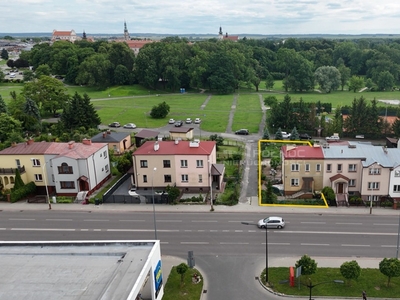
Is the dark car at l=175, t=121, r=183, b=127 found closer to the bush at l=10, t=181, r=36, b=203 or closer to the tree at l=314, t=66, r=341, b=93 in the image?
the bush at l=10, t=181, r=36, b=203

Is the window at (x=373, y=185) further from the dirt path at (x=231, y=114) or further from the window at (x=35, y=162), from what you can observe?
the window at (x=35, y=162)

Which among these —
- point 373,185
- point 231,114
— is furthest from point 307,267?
point 231,114

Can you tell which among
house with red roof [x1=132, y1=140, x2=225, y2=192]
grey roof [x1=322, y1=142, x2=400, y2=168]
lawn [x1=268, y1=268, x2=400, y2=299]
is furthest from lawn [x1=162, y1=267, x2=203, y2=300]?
grey roof [x1=322, y1=142, x2=400, y2=168]

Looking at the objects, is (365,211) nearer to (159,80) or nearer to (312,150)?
(312,150)

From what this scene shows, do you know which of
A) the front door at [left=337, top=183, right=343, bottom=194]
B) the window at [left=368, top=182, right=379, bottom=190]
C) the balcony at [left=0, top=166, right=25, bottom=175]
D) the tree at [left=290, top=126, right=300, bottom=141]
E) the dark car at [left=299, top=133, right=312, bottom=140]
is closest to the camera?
the window at [left=368, top=182, right=379, bottom=190]

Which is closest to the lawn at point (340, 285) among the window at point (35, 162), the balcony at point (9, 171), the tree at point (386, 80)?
the window at point (35, 162)

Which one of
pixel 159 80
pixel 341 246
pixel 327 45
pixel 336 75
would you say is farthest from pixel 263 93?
pixel 341 246
